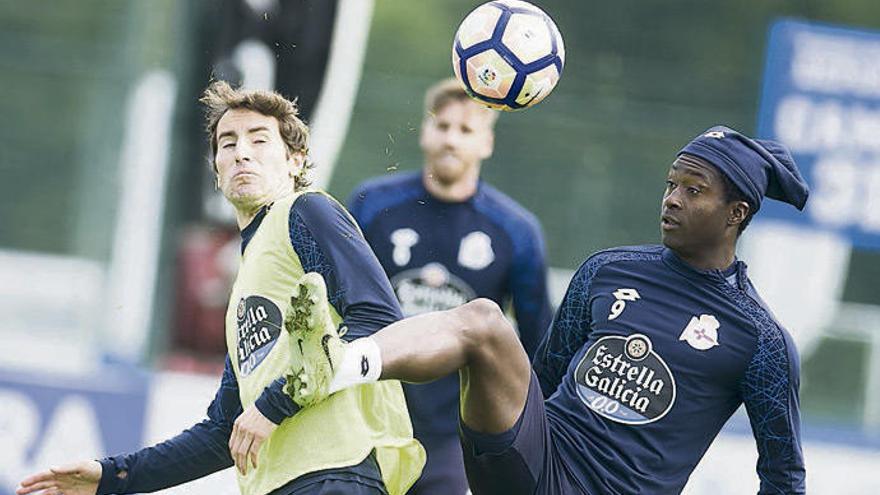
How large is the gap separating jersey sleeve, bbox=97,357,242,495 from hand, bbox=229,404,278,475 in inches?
26.2

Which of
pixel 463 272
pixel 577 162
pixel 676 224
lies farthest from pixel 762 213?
pixel 676 224

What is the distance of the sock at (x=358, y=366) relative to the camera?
4859 millimetres

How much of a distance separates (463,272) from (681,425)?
2208 mm

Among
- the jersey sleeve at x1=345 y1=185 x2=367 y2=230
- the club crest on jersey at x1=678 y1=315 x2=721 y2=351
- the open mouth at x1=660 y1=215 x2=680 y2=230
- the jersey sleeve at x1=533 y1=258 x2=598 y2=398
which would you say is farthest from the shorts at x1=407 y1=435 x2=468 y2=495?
the open mouth at x1=660 y1=215 x2=680 y2=230

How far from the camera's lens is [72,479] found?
5.52 m

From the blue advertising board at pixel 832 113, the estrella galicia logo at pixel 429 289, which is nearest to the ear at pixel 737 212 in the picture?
the estrella galicia logo at pixel 429 289

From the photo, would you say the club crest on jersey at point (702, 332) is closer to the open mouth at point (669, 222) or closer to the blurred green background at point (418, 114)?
the open mouth at point (669, 222)

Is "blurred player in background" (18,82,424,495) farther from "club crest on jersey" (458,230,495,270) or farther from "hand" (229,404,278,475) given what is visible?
"club crest on jersey" (458,230,495,270)

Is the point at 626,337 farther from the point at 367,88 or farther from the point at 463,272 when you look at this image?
the point at 367,88

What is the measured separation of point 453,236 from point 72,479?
2.56 m

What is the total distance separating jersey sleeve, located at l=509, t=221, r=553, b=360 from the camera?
7.58m

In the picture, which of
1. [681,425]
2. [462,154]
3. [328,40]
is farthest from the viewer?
[328,40]

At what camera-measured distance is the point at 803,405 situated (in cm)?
1109

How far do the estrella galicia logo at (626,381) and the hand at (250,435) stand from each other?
3.88 ft
